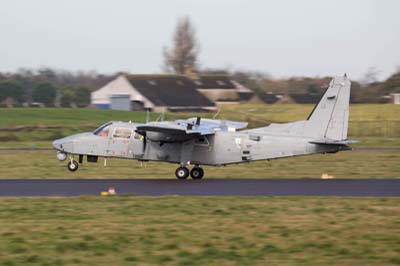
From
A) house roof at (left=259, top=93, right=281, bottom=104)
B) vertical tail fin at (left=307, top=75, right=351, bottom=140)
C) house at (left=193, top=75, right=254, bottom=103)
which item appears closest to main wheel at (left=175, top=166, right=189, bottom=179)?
vertical tail fin at (left=307, top=75, right=351, bottom=140)

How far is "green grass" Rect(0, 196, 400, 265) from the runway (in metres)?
1.90

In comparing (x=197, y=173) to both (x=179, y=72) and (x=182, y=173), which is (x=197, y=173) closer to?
(x=182, y=173)

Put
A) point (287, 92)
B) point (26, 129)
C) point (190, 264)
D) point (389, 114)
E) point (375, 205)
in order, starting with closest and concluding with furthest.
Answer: point (190, 264), point (375, 205), point (26, 129), point (389, 114), point (287, 92)

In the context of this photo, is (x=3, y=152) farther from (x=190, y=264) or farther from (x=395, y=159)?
(x=190, y=264)

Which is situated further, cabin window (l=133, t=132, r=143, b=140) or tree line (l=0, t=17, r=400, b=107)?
tree line (l=0, t=17, r=400, b=107)

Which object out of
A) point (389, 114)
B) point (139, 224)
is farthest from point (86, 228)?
point (389, 114)

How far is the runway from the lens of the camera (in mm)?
25000

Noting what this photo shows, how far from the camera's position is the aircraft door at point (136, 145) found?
3107 cm

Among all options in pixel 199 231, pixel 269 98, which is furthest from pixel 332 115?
pixel 269 98

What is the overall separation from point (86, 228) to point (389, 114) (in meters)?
67.2

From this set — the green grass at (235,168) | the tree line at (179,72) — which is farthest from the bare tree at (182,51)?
the green grass at (235,168)

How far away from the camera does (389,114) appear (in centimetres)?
8012

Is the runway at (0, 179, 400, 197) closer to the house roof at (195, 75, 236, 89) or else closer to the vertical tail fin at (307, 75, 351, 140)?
the vertical tail fin at (307, 75, 351, 140)

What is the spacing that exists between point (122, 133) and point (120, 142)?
397 millimetres
